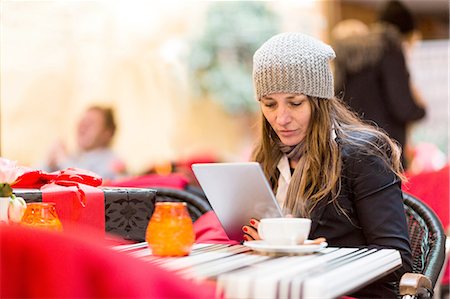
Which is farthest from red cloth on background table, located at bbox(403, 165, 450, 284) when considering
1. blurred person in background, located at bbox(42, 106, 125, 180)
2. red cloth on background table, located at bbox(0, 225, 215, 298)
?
blurred person in background, located at bbox(42, 106, 125, 180)

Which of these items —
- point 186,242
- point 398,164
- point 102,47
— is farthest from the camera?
point 102,47

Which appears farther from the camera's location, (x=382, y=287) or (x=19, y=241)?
(x=382, y=287)

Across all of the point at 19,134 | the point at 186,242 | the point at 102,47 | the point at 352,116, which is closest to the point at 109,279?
the point at 186,242

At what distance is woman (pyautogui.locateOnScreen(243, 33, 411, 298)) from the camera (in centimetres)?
217

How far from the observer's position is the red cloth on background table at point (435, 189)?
10.7 feet

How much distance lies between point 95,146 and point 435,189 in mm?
2921

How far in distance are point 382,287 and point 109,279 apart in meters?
1.18

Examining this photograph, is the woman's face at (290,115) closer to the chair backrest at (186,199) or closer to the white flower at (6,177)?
the chair backrest at (186,199)

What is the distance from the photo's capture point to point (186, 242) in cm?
177

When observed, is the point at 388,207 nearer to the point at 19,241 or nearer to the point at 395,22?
the point at 19,241

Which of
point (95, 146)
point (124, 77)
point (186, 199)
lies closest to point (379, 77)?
point (95, 146)

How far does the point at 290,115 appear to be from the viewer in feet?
7.61

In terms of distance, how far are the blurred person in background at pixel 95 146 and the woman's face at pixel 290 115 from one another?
322 cm

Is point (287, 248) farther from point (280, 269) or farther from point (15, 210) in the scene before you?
point (15, 210)
